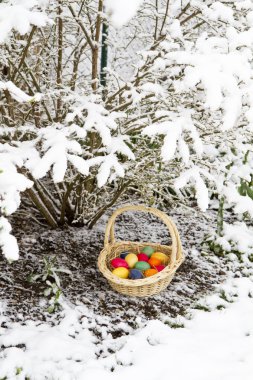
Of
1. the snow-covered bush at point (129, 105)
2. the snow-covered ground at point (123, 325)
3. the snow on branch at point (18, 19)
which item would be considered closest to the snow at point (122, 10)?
the snow-covered bush at point (129, 105)

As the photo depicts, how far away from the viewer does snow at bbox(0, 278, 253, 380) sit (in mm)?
2191

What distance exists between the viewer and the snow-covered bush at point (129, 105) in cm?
177

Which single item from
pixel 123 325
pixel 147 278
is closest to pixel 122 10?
pixel 147 278

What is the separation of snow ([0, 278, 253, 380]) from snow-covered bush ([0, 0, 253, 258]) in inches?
30.7

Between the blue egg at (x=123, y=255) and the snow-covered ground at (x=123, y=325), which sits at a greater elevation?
the blue egg at (x=123, y=255)

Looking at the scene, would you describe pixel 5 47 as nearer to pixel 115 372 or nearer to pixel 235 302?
pixel 115 372

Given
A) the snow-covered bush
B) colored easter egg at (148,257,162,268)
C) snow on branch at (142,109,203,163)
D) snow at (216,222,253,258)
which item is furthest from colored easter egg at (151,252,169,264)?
snow on branch at (142,109,203,163)

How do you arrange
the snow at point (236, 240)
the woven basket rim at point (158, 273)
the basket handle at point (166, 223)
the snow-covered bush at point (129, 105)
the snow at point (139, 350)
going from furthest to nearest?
the snow at point (236, 240)
the basket handle at point (166, 223)
the woven basket rim at point (158, 273)
the snow at point (139, 350)
the snow-covered bush at point (129, 105)

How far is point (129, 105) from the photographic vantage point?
2.72 meters

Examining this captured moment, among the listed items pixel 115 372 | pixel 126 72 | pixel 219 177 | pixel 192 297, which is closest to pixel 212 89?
pixel 115 372

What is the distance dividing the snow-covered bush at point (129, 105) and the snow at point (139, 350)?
780 mm

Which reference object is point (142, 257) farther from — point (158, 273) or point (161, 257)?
point (158, 273)

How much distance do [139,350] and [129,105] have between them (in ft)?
4.33

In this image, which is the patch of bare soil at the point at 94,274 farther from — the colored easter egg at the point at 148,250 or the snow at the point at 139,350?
the colored easter egg at the point at 148,250
